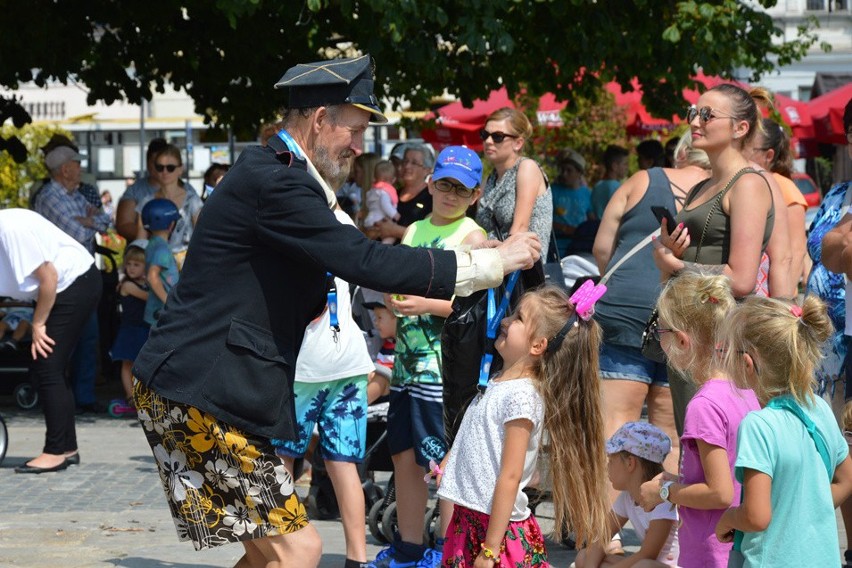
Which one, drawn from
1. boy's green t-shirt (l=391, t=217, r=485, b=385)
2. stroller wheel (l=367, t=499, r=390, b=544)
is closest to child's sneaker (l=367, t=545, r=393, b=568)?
stroller wheel (l=367, t=499, r=390, b=544)

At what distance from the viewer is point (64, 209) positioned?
1140cm

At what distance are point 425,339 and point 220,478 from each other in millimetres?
2042

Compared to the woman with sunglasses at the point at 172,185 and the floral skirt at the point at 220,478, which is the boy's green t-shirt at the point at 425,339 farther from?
the woman with sunglasses at the point at 172,185

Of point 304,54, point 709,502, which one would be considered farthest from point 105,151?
point 709,502

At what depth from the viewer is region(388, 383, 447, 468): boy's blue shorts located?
588cm

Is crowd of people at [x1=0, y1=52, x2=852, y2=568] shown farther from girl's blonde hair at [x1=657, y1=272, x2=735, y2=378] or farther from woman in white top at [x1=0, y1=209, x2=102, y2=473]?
woman in white top at [x1=0, y1=209, x2=102, y2=473]

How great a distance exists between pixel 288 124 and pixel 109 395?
8741 millimetres

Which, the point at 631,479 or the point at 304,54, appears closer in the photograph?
the point at 631,479

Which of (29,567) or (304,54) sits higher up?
(304,54)

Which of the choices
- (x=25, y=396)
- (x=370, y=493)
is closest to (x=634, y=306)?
(x=370, y=493)

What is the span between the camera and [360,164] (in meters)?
12.8

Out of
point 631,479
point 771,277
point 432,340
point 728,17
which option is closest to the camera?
point 631,479

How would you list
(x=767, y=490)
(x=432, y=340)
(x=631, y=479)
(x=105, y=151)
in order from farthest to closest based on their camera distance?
(x=105, y=151) < (x=432, y=340) < (x=631, y=479) < (x=767, y=490)

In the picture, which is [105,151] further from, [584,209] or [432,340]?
[432,340]
